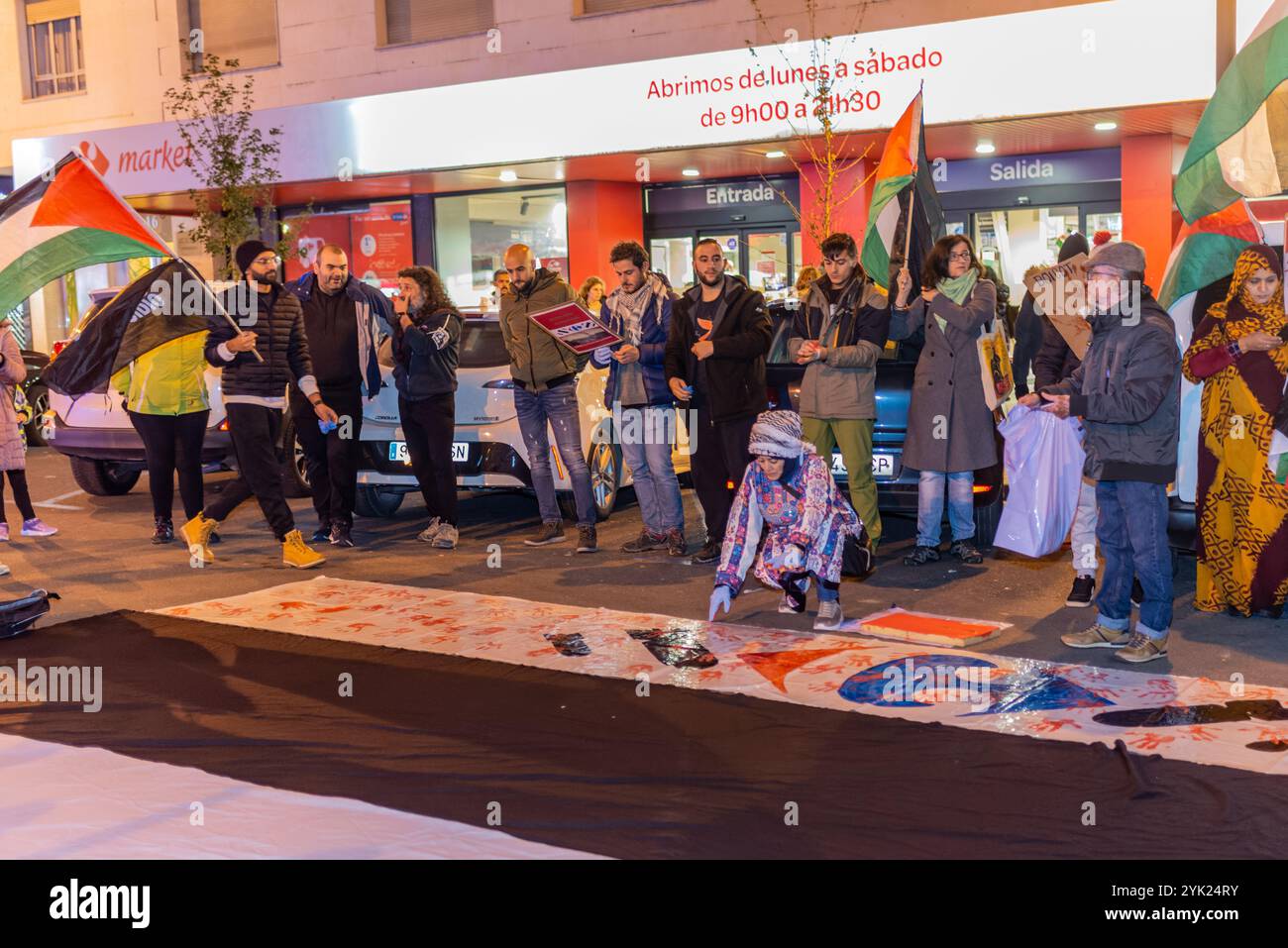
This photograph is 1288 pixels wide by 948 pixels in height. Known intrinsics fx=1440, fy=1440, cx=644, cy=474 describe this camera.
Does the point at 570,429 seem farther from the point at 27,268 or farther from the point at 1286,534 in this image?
the point at 1286,534

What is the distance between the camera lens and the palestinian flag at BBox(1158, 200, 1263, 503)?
775cm

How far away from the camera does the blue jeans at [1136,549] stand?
6.62 meters

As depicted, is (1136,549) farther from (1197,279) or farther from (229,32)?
(229,32)

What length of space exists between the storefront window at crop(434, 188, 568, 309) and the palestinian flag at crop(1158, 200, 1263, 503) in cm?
1250

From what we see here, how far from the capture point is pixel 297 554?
9.72 metres

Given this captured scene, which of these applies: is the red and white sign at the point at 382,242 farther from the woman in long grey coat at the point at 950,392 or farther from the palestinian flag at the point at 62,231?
the woman in long grey coat at the point at 950,392

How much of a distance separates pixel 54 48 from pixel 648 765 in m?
24.6

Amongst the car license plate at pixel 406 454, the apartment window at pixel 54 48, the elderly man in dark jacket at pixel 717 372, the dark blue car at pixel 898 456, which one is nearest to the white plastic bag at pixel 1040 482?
the dark blue car at pixel 898 456

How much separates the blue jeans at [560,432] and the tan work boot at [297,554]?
1688 millimetres

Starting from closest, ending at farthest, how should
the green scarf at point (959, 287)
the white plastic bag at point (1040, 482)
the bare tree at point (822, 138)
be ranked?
the white plastic bag at point (1040, 482)
the green scarf at point (959, 287)
the bare tree at point (822, 138)

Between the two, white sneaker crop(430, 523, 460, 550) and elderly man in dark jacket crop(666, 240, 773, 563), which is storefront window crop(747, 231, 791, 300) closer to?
white sneaker crop(430, 523, 460, 550)

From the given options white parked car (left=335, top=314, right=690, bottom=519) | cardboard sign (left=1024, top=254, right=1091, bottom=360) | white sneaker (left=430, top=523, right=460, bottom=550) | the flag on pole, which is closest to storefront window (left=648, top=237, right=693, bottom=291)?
white parked car (left=335, top=314, right=690, bottom=519)
